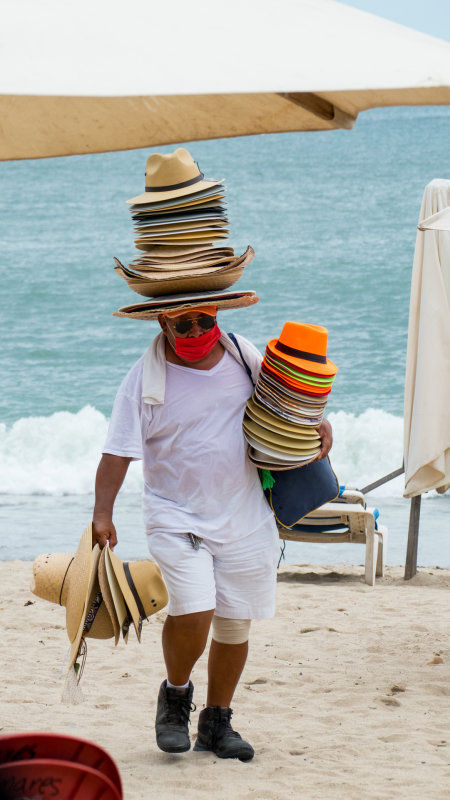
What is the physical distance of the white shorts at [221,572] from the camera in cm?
321

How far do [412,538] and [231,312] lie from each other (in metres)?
15.4

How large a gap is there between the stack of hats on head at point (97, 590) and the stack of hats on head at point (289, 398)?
0.53 m

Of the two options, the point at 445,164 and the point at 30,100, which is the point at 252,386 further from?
the point at 445,164

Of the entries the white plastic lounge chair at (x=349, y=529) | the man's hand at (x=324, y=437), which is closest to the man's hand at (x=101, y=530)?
the man's hand at (x=324, y=437)

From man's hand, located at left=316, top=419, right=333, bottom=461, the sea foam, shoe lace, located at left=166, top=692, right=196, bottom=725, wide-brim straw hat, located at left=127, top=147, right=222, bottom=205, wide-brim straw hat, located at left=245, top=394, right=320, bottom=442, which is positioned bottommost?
the sea foam

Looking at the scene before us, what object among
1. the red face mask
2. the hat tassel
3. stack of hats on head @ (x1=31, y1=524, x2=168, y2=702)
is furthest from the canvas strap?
the red face mask

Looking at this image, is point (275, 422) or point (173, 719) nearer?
point (275, 422)

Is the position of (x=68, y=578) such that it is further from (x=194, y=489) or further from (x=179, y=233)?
(x=179, y=233)

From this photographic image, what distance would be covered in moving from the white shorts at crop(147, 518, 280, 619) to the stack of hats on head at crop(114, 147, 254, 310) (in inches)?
30.9

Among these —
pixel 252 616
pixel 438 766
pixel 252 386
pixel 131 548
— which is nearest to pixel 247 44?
pixel 252 386

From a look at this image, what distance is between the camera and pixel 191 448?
325 centimetres

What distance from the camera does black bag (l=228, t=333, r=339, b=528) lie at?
11.1 ft

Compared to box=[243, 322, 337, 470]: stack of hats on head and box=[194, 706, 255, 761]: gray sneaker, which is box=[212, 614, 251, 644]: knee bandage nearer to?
box=[194, 706, 255, 761]: gray sneaker

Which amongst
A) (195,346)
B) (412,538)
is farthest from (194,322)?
(412,538)
